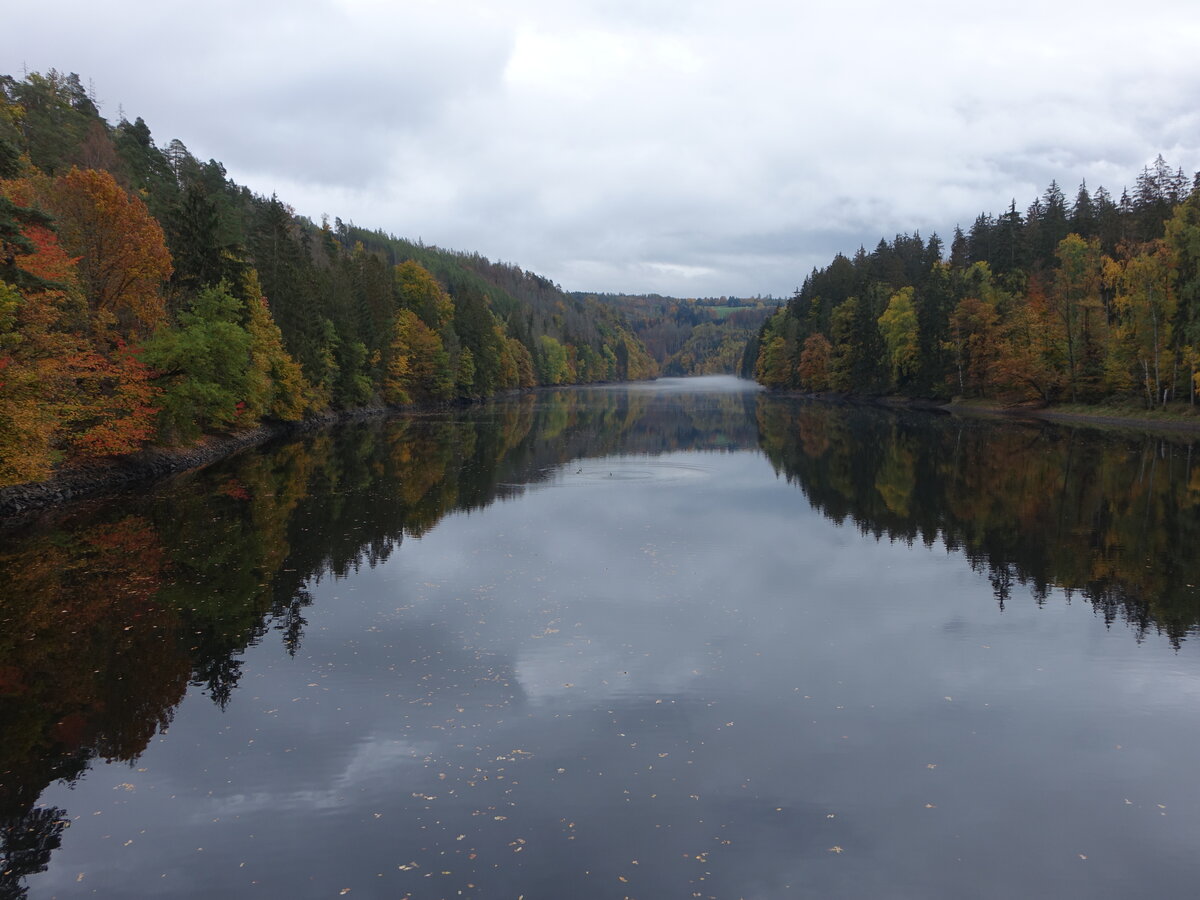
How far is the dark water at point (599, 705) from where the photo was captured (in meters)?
A: 8.62

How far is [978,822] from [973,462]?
35673 mm

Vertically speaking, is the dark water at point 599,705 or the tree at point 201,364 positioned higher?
the tree at point 201,364

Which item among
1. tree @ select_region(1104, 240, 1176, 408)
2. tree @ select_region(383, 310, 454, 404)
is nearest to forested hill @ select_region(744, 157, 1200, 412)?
tree @ select_region(1104, 240, 1176, 408)

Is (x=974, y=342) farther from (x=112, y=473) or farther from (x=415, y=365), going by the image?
(x=112, y=473)

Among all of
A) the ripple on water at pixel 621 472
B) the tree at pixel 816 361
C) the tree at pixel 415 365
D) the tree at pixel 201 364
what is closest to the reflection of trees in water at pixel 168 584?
the ripple on water at pixel 621 472

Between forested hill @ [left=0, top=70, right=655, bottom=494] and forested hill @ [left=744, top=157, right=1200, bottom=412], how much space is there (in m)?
55.7

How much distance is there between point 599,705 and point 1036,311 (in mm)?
74885

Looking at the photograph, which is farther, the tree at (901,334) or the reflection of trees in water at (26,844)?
the tree at (901,334)

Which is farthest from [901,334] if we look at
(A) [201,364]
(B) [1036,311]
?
(A) [201,364]

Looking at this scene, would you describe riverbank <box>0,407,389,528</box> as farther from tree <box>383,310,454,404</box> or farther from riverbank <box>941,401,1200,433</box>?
riverbank <box>941,401,1200,433</box>

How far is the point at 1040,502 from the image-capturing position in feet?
97.0

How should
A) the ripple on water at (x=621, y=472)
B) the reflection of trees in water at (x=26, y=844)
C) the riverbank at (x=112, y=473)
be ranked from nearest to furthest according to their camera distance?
the reflection of trees in water at (x=26, y=844)
the riverbank at (x=112, y=473)
the ripple on water at (x=621, y=472)

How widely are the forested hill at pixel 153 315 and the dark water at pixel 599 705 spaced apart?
16.5ft

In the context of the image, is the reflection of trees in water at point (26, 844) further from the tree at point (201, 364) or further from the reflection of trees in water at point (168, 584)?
the tree at point (201, 364)
